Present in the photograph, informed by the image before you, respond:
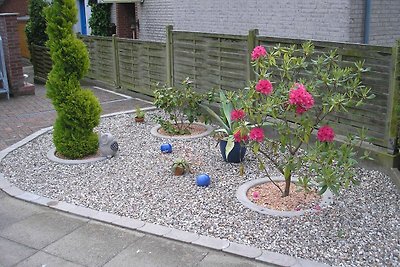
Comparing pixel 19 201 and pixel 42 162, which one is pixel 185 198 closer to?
pixel 19 201

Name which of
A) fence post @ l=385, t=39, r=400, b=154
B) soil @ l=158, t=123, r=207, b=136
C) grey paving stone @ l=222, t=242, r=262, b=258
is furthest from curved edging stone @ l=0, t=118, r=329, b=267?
soil @ l=158, t=123, r=207, b=136

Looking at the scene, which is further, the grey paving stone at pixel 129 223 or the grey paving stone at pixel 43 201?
the grey paving stone at pixel 43 201

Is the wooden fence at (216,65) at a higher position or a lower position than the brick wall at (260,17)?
lower

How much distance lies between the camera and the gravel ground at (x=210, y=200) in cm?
423

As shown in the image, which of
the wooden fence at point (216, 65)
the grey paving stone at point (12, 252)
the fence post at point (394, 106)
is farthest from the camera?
the wooden fence at point (216, 65)

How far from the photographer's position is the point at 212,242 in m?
4.27

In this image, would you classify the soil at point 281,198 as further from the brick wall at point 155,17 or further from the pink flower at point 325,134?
the brick wall at point 155,17

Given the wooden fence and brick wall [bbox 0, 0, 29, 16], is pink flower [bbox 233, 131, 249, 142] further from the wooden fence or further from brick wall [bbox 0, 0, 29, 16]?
brick wall [bbox 0, 0, 29, 16]

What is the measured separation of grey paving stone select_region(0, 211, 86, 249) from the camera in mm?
4456

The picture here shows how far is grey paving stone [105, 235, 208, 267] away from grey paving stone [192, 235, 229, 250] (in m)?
0.06

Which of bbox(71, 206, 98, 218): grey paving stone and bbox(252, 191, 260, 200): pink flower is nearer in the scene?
bbox(71, 206, 98, 218): grey paving stone

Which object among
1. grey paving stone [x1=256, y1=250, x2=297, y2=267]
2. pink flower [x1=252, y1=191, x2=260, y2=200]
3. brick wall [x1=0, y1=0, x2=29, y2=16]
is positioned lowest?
grey paving stone [x1=256, y1=250, x2=297, y2=267]

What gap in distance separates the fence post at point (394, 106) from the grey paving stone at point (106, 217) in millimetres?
3322

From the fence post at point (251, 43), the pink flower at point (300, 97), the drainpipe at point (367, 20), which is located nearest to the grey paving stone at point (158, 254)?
the pink flower at point (300, 97)
